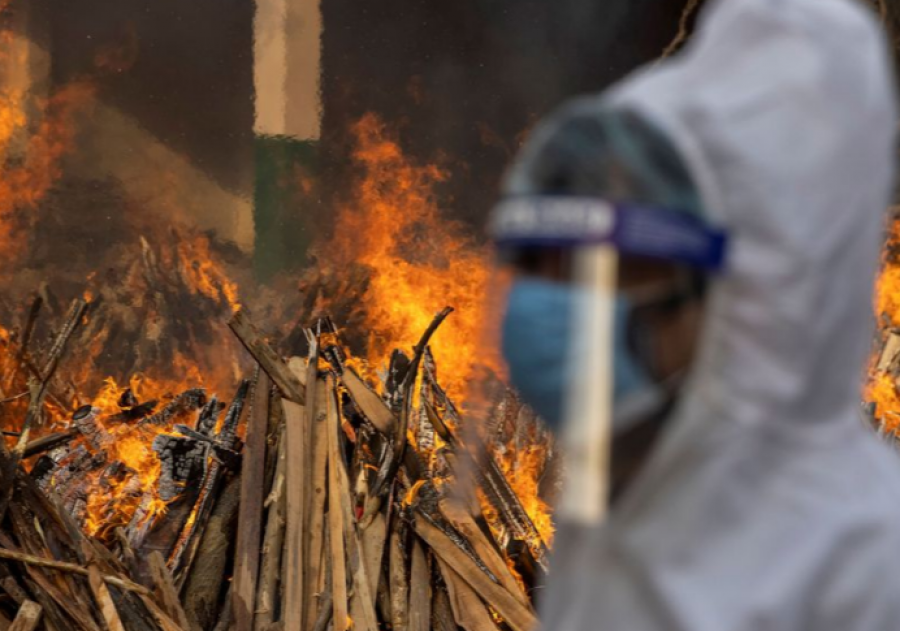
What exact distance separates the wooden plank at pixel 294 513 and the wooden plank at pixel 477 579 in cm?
53

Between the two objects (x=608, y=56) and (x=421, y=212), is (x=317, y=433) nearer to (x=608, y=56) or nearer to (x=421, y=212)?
Result: (x=421, y=212)

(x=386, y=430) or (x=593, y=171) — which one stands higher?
(x=593, y=171)

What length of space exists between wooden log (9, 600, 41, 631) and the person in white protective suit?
3514 mm

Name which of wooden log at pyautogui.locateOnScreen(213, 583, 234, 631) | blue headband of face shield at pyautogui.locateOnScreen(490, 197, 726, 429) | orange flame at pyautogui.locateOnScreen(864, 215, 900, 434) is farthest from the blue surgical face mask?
orange flame at pyautogui.locateOnScreen(864, 215, 900, 434)

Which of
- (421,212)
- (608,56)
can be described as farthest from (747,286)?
(608,56)

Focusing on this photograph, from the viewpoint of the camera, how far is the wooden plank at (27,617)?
4039mm

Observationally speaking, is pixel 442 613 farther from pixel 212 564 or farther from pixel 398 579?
pixel 212 564

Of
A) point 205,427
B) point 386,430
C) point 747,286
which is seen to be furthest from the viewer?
point 205,427

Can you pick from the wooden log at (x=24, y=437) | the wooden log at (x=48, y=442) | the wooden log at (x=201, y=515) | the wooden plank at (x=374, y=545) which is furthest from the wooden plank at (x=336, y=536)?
the wooden log at (x=48, y=442)

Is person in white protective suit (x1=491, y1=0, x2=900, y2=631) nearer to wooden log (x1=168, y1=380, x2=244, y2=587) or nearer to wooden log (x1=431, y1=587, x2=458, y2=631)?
wooden log (x1=431, y1=587, x2=458, y2=631)

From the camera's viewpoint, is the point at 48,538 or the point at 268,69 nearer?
the point at 48,538

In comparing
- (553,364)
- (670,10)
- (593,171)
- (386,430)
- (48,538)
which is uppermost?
(670,10)

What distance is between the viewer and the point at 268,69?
7.51 m

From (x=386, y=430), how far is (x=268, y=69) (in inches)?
143
